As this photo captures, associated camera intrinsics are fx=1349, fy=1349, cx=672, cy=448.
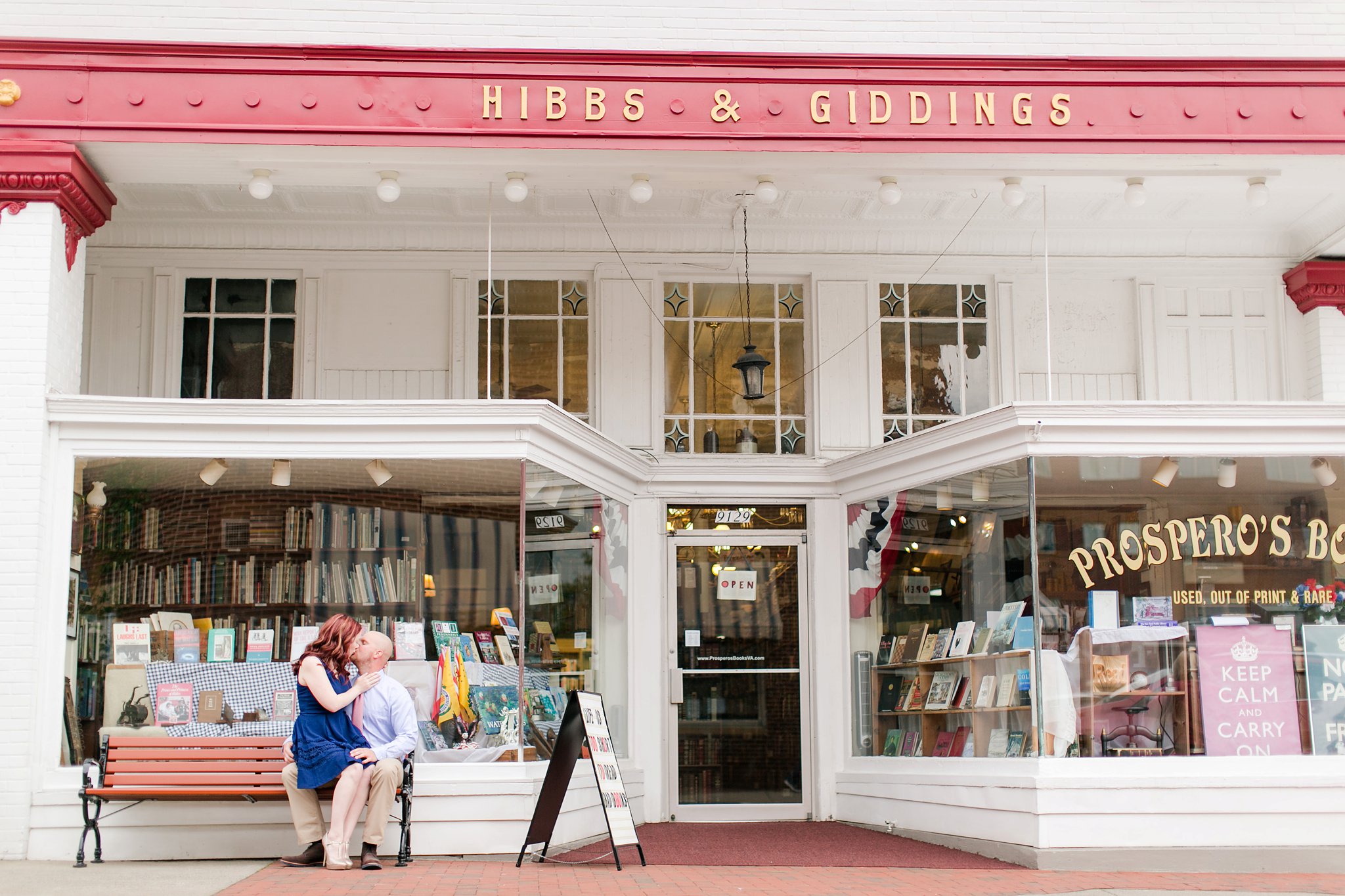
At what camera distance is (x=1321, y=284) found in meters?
11.2

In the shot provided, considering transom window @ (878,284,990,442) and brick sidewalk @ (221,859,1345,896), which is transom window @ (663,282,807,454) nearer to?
transom window @ (878,284,990,442)

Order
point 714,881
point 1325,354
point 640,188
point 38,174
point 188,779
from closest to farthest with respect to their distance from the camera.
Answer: point 714,881
point 188,779
point 38,174
point 640,188
point 1325,354

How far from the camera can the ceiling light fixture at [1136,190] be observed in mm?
9648

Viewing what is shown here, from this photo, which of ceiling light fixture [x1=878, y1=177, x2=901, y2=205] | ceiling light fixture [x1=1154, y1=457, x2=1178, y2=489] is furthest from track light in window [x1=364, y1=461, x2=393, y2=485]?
ceiling light fixture [x1=1154, y1=457, x2=1178, y2=489]

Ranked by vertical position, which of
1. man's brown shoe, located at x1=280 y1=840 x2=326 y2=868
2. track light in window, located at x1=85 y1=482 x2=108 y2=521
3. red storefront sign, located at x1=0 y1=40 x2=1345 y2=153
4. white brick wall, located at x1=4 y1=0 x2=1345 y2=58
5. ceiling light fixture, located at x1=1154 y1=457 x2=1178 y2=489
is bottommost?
man's brown shoe, located at x1=280 y1=840 x2=326 y2=868

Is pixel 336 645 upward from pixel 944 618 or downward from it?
downward

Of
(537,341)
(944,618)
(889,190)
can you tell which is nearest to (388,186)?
(537,341)

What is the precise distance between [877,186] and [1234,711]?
443cm

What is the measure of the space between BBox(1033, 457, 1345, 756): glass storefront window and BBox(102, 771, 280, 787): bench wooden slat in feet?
16.0

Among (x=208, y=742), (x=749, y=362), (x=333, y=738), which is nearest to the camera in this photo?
(x=333, y=738)

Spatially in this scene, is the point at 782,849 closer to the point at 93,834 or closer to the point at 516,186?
the point at 93,834

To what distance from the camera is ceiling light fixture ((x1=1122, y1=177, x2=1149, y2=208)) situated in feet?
31.7

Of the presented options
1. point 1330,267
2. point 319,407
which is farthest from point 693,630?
point 1330,267

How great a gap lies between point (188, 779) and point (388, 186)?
419 cm
